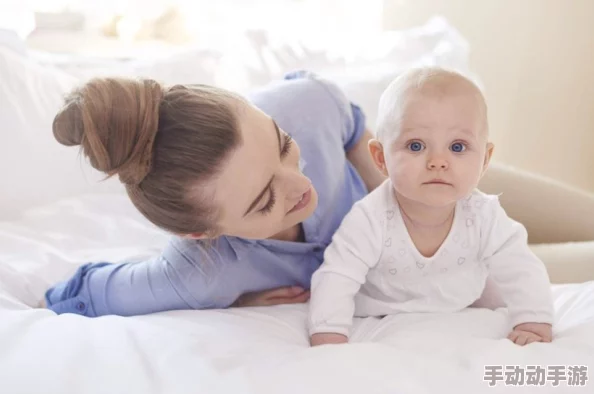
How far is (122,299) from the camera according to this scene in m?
0.87

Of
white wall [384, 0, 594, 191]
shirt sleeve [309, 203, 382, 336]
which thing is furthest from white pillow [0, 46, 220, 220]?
white wall [384, 0, 594, 191]

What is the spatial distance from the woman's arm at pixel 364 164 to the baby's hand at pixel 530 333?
0.43 m

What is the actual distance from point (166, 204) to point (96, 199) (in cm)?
45

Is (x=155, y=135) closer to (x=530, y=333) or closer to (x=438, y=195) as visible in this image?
(x=438, y=195)

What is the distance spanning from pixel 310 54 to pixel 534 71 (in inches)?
31.8

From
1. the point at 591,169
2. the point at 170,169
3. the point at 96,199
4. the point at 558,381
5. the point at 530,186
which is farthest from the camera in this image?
the point at 591,169

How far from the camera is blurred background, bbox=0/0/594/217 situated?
1.17 metres

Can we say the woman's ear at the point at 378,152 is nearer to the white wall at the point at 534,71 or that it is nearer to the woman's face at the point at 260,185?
the woman's face at the point at 260,185

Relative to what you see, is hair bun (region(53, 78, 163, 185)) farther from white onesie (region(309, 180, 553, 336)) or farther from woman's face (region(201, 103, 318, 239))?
white onesie (region(309, 180, 553, 336))

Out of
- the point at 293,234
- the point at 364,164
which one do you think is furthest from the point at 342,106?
the point at 293,234

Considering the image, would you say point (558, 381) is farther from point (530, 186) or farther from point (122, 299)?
point (530, 186)

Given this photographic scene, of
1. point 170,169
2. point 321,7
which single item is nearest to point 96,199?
point 170,169

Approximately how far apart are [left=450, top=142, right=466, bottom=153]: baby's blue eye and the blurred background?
0.61 meters

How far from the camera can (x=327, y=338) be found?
80 centimetres
